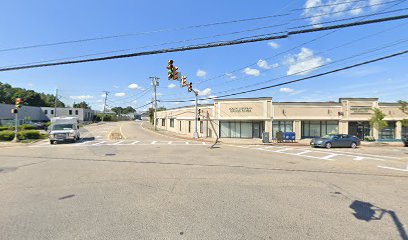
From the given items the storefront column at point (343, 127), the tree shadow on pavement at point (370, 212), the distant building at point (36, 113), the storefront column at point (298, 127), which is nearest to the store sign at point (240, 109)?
the storefront column at point (298, 127)

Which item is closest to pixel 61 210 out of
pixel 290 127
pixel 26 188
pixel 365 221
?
pixel 26 188

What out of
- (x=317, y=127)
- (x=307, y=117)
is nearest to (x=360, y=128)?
(x=317, y=127)

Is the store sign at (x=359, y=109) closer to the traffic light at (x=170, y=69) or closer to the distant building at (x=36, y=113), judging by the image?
the traffic light at (x=170, y=69)

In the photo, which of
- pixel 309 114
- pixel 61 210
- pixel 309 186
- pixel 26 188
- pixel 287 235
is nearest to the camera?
pixel 287 235

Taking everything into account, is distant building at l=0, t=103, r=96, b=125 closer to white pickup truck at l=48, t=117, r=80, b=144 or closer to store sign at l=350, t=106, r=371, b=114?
white pickup truck at l=48, t=117, r=80, b=144

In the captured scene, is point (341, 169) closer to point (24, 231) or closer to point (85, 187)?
point (85, 187)

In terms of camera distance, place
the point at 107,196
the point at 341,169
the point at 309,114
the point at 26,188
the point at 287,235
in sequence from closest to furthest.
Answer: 1. the point at 287,235
2. the point at 107,196
3. the point at 26,188
4. the point at 341,169
5. the point at 309,114

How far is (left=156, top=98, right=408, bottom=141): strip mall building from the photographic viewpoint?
2852 centimetres

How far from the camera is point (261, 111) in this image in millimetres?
28656

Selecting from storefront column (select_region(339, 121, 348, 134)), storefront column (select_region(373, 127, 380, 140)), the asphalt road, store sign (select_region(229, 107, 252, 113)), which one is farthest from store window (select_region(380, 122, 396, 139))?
the asphalt road

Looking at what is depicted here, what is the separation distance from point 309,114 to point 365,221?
26181 mm

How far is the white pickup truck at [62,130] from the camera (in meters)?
20.6

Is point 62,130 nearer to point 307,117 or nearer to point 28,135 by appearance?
point 28,135

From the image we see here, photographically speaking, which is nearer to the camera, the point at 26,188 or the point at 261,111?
the point at 26,188
